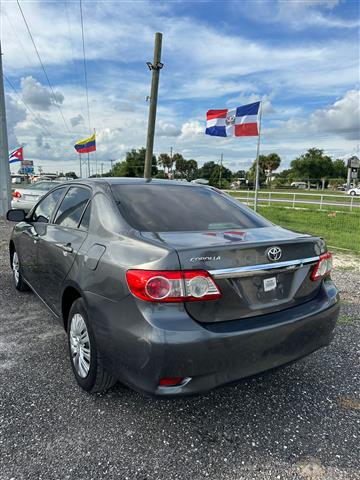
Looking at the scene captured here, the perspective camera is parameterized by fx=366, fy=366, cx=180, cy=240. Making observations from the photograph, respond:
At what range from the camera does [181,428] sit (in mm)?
2375

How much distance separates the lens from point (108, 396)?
268 centimetres

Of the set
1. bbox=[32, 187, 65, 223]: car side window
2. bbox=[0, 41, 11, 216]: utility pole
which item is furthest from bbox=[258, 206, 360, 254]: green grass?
bbox=[0, 41, 11, 216]: utility pole

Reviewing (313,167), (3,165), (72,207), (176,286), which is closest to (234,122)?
(3,165)

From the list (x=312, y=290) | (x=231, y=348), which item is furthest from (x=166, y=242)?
(x=312, y=290)

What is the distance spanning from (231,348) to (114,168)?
9489 centimetres

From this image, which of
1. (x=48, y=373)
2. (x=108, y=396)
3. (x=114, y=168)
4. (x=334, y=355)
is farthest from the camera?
(x=114, y=168)

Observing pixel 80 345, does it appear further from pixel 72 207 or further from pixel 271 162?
pixel 271 162

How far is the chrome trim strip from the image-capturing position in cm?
A: 209

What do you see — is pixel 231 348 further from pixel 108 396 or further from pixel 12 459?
pixel 12 459

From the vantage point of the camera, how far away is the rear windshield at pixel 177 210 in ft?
8.86

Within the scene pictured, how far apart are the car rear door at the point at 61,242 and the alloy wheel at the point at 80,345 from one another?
1.31ft

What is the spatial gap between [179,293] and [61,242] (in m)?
1.55

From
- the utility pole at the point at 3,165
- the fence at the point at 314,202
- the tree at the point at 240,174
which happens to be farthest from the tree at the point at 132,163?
the utility pole at the point at 3,165

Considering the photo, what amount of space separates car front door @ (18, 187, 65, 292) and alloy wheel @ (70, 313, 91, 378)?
1142 millimetres
